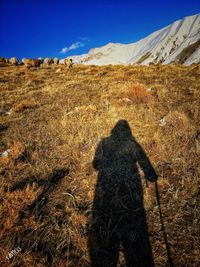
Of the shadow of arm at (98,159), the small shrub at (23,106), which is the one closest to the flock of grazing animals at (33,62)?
the small shrub at (23,106)

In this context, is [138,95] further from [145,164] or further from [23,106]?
[23,106]


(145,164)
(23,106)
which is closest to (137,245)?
(145,164)

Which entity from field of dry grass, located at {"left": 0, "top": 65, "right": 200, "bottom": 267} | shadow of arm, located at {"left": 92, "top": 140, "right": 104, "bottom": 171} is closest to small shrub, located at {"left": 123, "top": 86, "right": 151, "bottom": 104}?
field of dry grass, located at {"left": 0, "top": 65, "right": 200, "bottom": 267}

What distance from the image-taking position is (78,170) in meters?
5.05

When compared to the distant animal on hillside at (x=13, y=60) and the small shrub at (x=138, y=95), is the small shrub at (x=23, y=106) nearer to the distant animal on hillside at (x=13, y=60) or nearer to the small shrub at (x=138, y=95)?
the small shrub at (x=138, y=95)

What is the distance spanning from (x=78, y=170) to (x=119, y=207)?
1.59m

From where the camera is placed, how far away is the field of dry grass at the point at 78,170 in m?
3.16

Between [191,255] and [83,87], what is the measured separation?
1089cm

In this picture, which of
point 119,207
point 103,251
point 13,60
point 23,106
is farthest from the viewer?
point 13,60

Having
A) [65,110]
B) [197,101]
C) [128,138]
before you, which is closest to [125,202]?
[128,138]

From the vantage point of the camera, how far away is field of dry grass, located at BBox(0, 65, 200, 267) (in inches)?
124

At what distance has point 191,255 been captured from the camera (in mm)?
2920

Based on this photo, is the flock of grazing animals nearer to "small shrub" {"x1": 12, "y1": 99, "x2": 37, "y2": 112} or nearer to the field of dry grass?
"small shrub" {"x1": 12, "y1": 99, "x2": 37, "y2": 112}

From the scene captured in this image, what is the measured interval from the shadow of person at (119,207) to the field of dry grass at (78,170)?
0.13m
